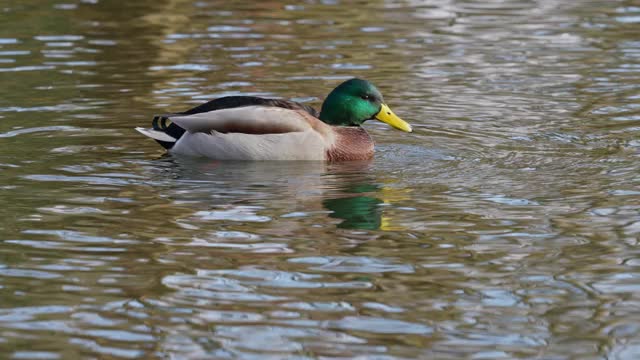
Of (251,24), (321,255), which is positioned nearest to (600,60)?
(251,24)

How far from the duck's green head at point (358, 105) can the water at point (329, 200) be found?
1.08 feet

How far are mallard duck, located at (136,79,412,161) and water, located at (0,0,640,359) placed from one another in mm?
154

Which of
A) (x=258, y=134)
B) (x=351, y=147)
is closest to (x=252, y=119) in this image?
(x=258, y=134)

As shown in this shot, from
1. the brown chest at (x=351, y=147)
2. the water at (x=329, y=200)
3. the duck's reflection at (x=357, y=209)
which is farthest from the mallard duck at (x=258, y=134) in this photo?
the duck's reflection at (x=357, y=209)

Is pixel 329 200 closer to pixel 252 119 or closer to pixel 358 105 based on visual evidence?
pixel 252 119

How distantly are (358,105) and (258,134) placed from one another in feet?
3.07

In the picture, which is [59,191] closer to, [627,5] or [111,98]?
[111,98]

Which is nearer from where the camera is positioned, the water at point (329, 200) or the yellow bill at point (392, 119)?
the water at point (329, 200)

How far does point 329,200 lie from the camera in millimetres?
10406

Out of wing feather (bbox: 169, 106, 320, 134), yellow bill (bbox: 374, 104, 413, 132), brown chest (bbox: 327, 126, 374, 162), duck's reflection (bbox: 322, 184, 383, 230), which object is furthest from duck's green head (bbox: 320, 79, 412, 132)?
duck's reflection (bbox: 322, 184, 383, 230)

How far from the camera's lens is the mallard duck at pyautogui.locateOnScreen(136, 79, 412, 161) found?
11.9 metres

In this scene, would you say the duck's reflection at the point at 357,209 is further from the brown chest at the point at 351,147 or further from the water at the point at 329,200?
the brown chest at the point at 351,147

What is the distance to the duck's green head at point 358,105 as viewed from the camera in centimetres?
1223

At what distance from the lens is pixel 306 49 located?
16.6 metres
